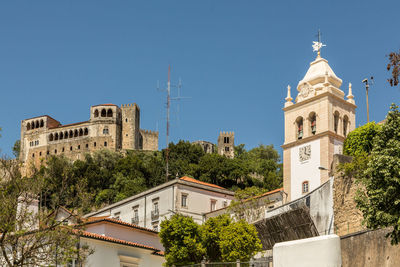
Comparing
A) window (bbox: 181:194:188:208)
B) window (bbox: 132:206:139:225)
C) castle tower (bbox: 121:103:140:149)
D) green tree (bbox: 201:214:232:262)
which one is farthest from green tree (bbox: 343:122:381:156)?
castle tower (bbox: 121:103:140:149)

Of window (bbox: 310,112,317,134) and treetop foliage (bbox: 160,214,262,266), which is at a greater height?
window (bbox: 310,112,317,134)

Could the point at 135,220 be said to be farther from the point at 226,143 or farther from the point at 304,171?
the point at 226,143

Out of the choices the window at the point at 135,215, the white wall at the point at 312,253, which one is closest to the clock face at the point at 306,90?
the window at the point at 135,215

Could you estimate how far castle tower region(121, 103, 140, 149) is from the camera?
139875mm

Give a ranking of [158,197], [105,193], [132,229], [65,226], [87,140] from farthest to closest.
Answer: [87,140] < [105,193] < [158,197] < [132,229] < [65,226]

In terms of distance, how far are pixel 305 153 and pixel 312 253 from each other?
42153mm

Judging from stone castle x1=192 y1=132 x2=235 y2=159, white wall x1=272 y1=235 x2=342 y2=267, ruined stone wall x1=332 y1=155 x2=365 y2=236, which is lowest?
white wall x1=272 y1=235 x2=342 y2=267

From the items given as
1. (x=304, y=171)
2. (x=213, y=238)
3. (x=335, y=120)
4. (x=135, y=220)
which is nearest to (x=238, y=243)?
(x=213, y=238)

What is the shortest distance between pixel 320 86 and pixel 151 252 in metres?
24.4

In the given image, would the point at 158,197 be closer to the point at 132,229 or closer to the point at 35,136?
the point at 132,229

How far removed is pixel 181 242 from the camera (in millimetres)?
32062

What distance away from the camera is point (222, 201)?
203 feet

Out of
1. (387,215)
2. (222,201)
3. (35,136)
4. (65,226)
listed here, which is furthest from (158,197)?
(35,136)

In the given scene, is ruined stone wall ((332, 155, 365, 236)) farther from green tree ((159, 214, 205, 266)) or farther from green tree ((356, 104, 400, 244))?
green tree ((356, 104, 400, 244))
